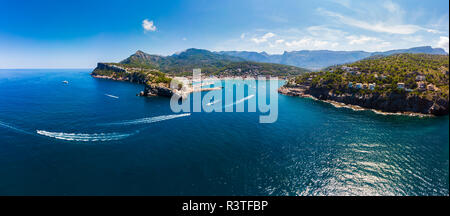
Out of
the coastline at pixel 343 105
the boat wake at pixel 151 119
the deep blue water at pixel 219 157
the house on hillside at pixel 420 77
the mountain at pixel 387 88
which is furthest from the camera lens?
the coastline at pixel 343 105

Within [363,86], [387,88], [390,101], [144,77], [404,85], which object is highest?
[144,77]

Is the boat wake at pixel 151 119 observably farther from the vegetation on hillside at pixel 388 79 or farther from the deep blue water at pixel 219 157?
the vegetation on hillside at pixel 388 79

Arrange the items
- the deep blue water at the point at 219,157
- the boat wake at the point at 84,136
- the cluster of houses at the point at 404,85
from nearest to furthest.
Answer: the deep blue water at the point at 219,157
the boat wake at the point at 84,136
the cluster of houses at the point at 404,85

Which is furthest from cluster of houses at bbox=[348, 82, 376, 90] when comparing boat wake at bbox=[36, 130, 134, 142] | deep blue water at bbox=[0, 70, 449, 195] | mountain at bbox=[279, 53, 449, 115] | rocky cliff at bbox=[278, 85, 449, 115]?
boat wake at bbox=[36, 130, 134, 142]

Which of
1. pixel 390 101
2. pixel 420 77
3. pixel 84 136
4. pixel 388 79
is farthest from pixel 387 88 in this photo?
pixel 84 136

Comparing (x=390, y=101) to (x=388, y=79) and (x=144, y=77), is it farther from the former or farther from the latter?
(x=144, y=77)

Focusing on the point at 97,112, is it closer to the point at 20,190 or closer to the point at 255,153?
the point at 20,190

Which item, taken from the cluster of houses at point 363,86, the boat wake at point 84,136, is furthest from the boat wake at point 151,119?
the cluster of houses at point 363,86

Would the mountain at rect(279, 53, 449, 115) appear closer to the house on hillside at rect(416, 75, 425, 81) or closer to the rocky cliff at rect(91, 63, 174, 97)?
the house on hillside at rect(416, 75, 425, 81)
